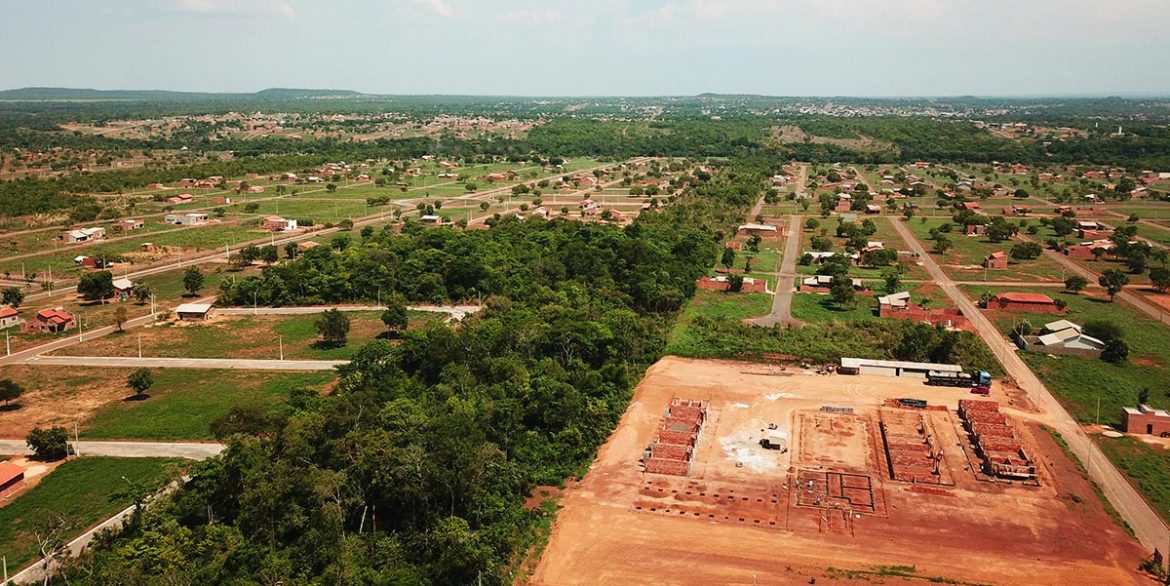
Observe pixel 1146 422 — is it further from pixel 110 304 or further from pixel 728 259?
pixel 110 304

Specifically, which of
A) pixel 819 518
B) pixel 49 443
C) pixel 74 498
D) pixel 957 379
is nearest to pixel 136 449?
pixel 49 443

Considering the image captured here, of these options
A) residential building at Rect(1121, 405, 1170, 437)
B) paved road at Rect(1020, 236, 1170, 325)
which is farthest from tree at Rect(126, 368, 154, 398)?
paved road at Rect(1020, 236, 1170, 325)

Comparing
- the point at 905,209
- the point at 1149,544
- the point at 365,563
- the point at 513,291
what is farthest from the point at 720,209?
the point at 365,563

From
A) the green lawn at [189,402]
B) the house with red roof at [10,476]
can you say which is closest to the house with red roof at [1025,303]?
the green lawn at [189,402]

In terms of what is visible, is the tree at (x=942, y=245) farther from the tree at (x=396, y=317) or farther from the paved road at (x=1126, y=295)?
the tree at (x=396, y=317)

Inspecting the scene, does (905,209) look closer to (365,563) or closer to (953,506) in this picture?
(953,506)

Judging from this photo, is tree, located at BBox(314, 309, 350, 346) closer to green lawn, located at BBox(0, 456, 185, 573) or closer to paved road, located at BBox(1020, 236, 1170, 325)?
green lawn, located at BBox(0, 456, 185, 573)
